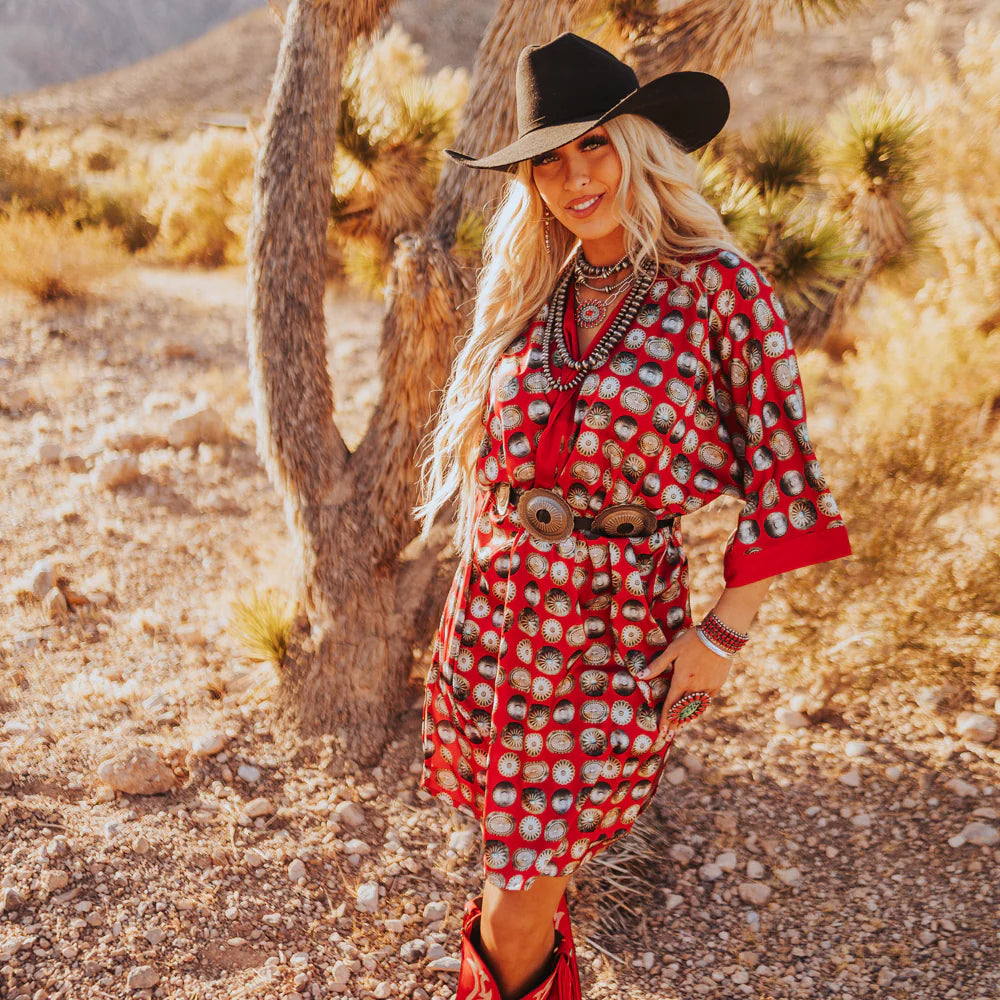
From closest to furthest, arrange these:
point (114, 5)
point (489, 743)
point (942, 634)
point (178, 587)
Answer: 1. point (489, 743)
2. point (942, 634)
3. point (178, 587)
4. point (114, 5)

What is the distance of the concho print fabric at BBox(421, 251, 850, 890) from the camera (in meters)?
1.56

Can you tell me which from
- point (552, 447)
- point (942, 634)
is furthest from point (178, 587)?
point (942, 634)

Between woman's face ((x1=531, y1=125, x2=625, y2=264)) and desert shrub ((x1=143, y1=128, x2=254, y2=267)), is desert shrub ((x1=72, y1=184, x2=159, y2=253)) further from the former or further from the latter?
woman's face ((x1=531, y1=125, x2=625, y2=264))

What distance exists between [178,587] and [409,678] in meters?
1.46

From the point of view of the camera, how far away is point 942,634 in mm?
3117

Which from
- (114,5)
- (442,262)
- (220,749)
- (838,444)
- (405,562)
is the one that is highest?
(114,5)

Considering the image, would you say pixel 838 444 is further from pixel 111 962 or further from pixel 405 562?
pixel 111 962

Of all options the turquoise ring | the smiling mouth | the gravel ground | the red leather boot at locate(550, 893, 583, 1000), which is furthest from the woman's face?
the gravel ground

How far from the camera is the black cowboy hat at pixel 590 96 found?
5.21 feet

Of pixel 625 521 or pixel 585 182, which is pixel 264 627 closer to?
pixel 625 521

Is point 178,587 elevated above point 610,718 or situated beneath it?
situated beneath

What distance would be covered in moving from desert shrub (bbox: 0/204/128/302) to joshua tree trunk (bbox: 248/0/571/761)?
5.23 meters

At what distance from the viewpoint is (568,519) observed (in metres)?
1.63

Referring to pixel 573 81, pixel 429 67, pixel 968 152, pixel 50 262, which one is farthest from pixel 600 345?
pixel 429 67
